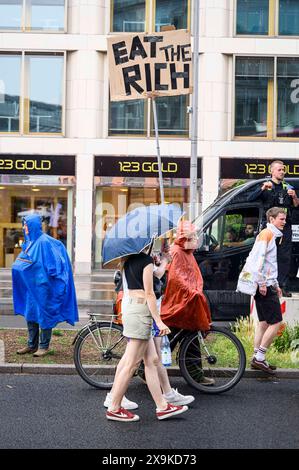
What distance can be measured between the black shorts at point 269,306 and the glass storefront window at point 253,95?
1679cm

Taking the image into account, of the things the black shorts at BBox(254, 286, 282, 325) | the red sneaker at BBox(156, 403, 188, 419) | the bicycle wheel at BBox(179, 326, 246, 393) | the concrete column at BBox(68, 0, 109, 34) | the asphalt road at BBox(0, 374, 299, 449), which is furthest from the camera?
the concrete column at BBox(68, 0, 109, 34)

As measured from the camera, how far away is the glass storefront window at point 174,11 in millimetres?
24938

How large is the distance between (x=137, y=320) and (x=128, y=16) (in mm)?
20105

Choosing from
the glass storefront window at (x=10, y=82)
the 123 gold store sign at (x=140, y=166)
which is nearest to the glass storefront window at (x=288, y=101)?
the 123 gold store sign at (x=140, y=166)

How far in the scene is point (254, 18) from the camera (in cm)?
2489

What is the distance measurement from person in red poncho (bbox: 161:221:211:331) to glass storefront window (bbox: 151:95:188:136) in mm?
17436

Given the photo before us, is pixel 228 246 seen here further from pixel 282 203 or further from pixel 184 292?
pixel 184 292

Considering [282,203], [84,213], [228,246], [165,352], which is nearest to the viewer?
[165,352]

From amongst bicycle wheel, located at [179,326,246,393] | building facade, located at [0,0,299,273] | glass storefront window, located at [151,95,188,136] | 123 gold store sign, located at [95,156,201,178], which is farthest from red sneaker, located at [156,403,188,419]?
glass storefront window, located at [151,95,188,136]

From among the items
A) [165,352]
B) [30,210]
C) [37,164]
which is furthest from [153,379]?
[30,210]

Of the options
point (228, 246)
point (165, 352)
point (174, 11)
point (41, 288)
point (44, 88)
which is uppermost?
point (174, 11)

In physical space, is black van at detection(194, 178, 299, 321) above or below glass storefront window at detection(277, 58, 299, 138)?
below

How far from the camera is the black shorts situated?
336 inches

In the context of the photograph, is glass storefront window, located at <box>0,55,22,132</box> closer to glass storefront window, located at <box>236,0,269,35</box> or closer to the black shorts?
glass storefront window, located at <box>236,0,269,35</box>
